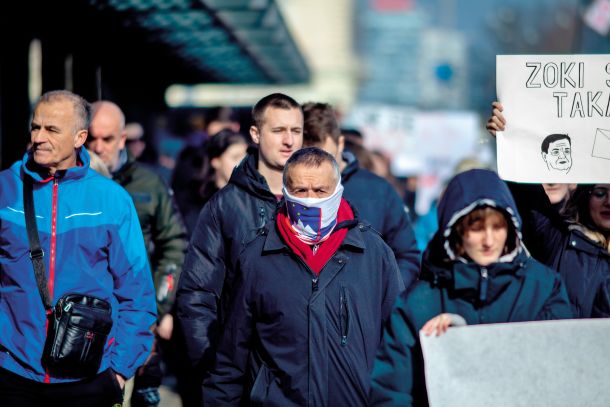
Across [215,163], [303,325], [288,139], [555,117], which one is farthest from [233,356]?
[215,163]

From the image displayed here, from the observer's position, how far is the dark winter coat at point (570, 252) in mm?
5113

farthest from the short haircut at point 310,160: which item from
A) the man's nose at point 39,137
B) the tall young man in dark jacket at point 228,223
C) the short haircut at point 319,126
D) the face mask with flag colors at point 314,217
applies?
the short haircut at point 319,126

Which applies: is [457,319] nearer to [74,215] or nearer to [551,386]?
[551,386]

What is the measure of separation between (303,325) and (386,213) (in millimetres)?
2048

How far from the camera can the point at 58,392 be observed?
495 centimetres

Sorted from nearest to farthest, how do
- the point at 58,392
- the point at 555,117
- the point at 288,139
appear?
the point at 58,392 → the point at 555,117 → the point at 288,139

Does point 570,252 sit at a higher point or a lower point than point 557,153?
lower

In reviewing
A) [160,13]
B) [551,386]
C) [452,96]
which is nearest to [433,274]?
[551,386]

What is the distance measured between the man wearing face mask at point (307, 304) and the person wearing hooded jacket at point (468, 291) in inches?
16.1

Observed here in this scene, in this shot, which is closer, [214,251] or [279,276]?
[279,276]

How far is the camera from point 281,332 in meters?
4.63

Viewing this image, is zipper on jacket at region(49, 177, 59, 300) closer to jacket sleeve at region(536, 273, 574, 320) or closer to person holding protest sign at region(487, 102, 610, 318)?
person holding protest sign at region(487, 102, 610, 318)

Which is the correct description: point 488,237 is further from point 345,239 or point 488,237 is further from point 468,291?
point 345,239

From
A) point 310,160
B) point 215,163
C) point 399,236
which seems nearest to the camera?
point 310,160
